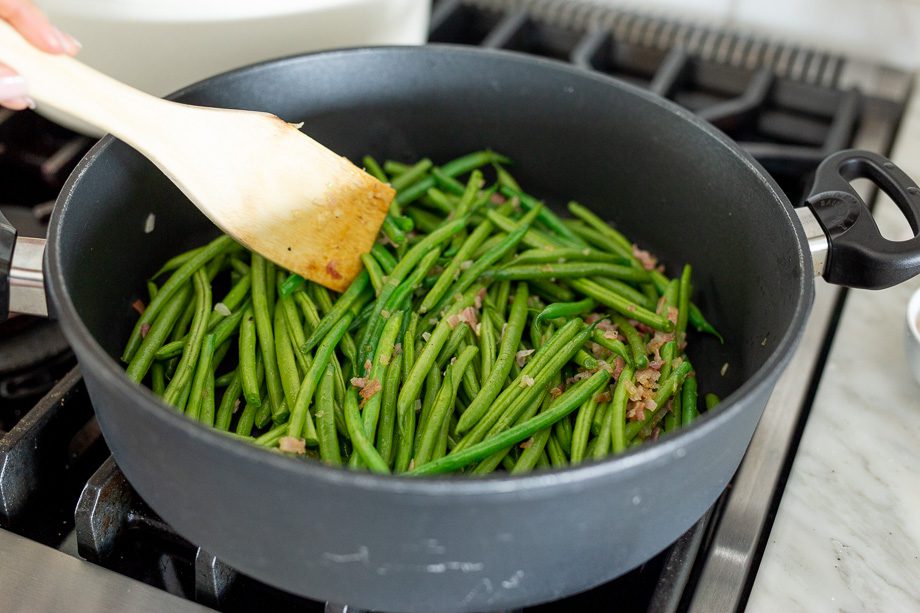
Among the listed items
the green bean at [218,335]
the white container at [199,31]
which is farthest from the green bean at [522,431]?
the white container at [199,31]

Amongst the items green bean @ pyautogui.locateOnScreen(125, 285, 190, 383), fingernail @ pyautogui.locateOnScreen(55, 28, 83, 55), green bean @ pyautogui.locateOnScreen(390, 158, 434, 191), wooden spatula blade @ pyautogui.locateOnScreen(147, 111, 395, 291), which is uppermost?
fingernail @ pyautogui.locateOnScreen(55, 28, 83, 55)

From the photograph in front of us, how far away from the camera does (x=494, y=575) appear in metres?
0.91

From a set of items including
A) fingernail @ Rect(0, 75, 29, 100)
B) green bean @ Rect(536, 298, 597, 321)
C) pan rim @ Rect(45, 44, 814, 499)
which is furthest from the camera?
green bean @ Rect(536, 298, 597, 321)

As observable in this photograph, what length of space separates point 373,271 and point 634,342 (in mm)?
419

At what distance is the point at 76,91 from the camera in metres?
1.08

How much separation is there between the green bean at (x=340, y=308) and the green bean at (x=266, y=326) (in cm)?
5

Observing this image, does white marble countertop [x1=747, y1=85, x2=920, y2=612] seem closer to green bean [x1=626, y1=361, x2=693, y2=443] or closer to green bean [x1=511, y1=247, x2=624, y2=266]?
green bean [x1=626, y1=361, x2=693, y2=443]

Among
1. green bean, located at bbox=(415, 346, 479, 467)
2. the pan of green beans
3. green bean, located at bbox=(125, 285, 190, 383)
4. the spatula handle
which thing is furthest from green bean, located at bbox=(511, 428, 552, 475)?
the spatula handle

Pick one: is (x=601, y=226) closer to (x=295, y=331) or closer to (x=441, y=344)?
(x=441, y=344)

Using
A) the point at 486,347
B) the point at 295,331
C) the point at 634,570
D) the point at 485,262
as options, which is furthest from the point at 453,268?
the point at 634,570

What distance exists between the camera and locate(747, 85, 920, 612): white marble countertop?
3.63 ft

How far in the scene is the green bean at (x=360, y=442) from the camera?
1059mm

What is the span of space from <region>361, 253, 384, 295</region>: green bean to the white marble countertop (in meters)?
0.66

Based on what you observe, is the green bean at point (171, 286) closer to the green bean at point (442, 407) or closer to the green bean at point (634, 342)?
the green bean at point (442, 407)
